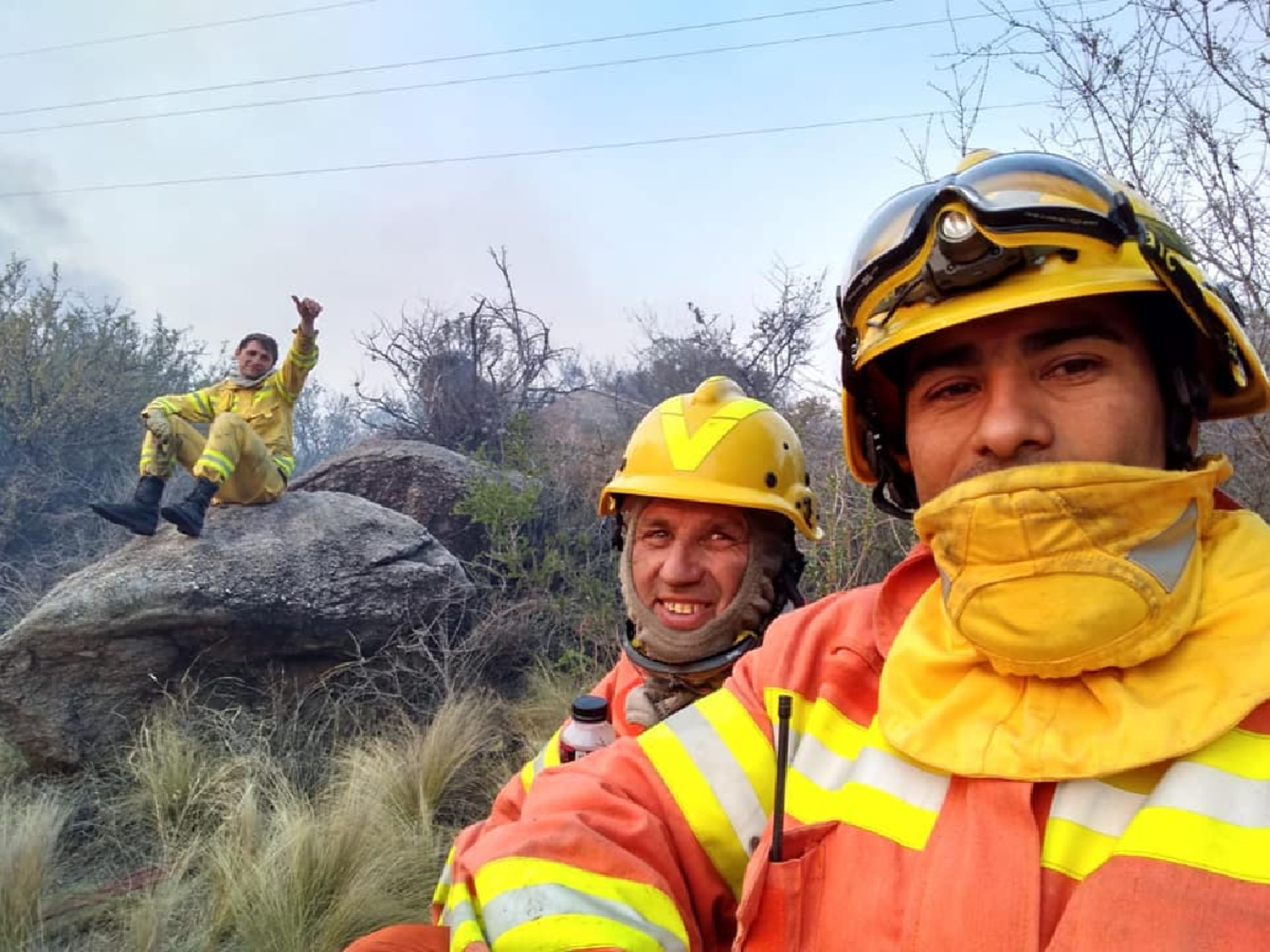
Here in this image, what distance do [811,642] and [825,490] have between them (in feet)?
15.0

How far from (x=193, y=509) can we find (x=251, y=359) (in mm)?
2154

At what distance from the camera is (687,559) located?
2736 millimetres

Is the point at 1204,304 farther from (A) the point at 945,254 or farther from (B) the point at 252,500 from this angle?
(B) the point at 252,500


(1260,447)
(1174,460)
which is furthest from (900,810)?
(1260,447)

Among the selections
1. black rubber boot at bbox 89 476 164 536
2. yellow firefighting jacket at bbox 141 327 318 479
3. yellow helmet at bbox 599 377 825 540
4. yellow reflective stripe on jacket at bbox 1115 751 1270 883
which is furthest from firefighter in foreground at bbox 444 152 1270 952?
yellow firefighting jacket at bbox 141 327 318 479

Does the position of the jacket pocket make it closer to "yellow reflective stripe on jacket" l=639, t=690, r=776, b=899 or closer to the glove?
"yellow reflective stripe on jacket" l=639, t=690, r=776, b=899

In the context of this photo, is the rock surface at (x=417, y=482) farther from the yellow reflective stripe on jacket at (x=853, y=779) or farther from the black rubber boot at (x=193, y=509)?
the yellow reflective stripe on jacket at (x=853, y=779)

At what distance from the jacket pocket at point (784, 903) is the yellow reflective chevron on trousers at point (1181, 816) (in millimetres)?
327

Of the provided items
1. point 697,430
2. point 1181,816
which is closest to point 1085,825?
point 1181,816

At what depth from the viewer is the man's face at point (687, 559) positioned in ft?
8.75

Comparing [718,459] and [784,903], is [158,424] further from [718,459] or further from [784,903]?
[784,903]

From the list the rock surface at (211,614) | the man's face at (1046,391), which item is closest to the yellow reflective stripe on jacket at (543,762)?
the man's face at (1046,391)

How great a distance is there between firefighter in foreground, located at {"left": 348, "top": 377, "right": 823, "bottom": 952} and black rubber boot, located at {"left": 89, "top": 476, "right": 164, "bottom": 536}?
5.09 meters

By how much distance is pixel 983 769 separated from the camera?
3.68 ft
